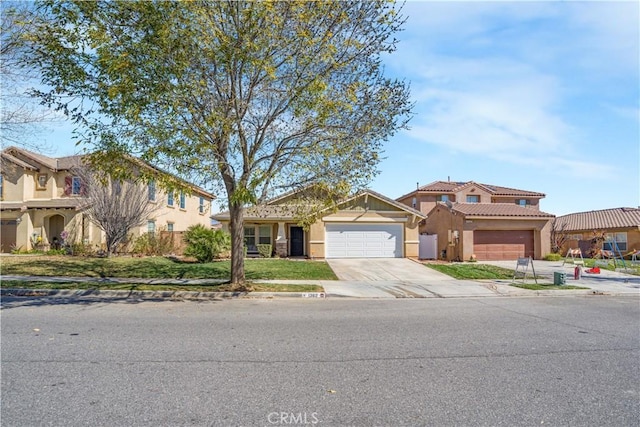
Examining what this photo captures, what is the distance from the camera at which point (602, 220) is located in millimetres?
35938

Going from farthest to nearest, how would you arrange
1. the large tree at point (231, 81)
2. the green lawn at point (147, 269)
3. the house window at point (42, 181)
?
the house window at point (42, 181) → the green lawn at point (147, 269) → the large tree at point (231, 81)

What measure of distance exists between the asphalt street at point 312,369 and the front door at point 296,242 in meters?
17.3

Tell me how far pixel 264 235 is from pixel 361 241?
5.95m

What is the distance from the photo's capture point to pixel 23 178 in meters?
26.2

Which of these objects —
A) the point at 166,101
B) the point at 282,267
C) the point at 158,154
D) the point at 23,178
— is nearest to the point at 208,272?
the point at 282,267

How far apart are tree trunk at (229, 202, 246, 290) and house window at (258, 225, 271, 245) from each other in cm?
1299

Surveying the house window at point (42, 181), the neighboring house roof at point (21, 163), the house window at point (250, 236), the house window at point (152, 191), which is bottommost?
the house window at point (250, 236)

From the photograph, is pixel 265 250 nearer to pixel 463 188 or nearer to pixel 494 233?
pixel 494 233

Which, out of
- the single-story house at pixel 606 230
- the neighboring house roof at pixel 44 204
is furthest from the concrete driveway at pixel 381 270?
the single-story house at pixel 606 230

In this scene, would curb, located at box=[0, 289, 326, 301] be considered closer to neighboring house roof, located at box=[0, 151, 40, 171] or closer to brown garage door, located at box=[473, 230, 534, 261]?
neighboring house roof, located at box=[0, 151, 40, 171]

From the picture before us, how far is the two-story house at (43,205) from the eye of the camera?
25297 mm

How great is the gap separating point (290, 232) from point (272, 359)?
836 inches

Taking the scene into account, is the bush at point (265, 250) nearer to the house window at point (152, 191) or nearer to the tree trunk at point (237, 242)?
the house window at point (152, 191)
